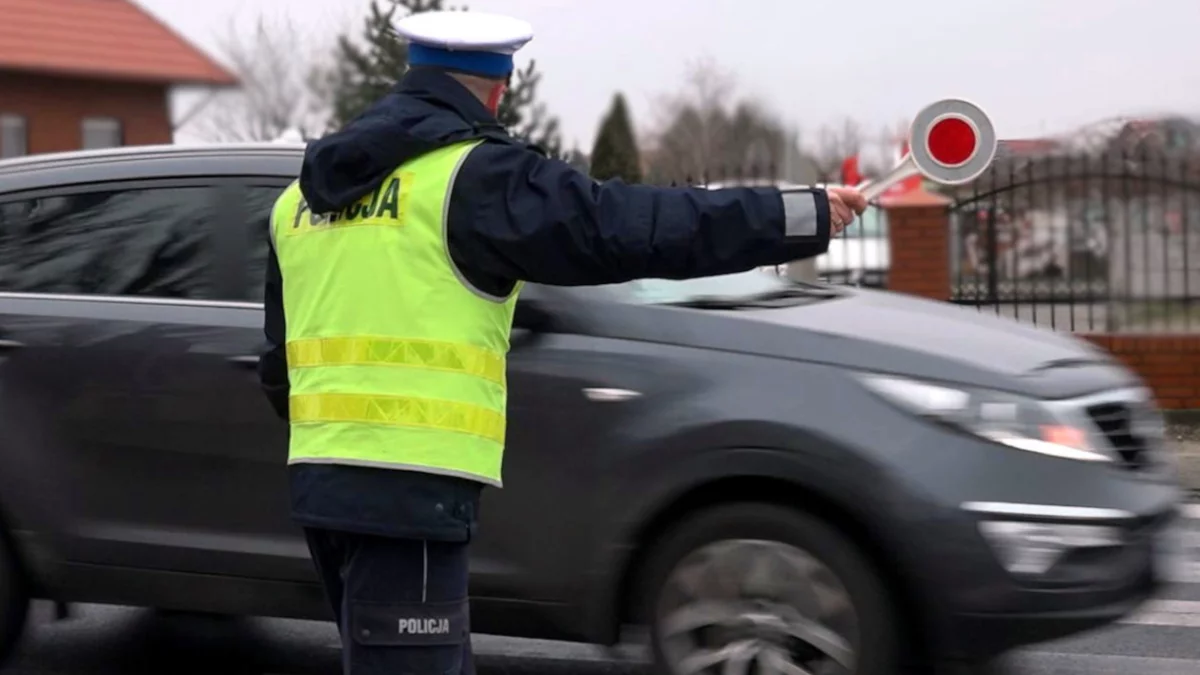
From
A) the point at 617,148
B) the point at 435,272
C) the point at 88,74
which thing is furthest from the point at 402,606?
the point at 88,74

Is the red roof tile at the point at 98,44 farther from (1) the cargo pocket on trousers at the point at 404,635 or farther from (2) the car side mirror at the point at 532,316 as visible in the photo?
(1) the cargo pocket on trousers at the point at 404,635

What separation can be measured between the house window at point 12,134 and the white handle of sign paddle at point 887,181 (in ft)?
85.5

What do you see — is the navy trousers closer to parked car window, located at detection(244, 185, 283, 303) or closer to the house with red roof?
parked car window, located at detection(244, 185, 283, 303)

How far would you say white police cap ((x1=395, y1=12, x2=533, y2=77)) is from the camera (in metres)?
2.70

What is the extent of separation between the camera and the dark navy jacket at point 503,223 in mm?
2611

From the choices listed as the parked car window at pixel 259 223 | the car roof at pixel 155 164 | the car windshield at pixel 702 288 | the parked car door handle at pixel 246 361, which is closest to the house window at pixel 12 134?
the car roof at pixel 155 164

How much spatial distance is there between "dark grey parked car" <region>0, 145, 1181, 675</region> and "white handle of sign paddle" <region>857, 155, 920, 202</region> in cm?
93

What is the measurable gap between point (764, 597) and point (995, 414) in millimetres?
727

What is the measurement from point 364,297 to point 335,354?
0.12 meters

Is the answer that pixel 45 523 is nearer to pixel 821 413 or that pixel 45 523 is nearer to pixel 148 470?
pixel 148 470

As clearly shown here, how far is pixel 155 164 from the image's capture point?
16.5 ft

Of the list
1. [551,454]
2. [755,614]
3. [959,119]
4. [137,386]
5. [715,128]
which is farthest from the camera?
[715,128]

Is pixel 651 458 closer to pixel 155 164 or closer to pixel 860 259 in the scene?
pixel 155 164

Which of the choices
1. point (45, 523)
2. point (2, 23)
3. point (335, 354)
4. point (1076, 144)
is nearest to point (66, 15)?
point (2, 23)
